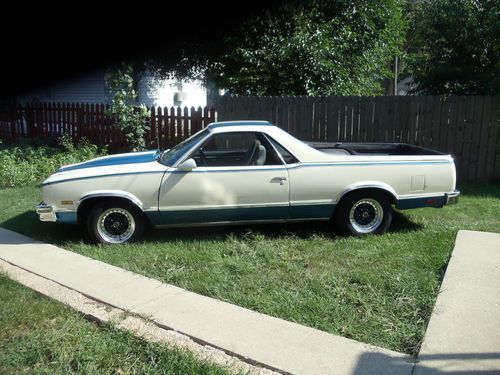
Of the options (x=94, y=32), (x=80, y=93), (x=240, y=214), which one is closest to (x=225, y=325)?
(x=240, y=214)

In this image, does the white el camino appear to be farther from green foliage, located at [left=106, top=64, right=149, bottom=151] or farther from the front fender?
green foliage, located at [left=106, top=64, right=149, bottom=151]

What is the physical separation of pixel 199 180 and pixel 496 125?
6050mm

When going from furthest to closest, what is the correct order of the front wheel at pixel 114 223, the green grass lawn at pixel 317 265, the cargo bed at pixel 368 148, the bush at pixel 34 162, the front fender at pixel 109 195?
1. the bush at pixel 34 162
2. the cargo bed at pixel 368 148
3. the front wheel at pixel 114 223
4. the front fender at pixel 109 195
5. the green grass lawn at pixel 317 265

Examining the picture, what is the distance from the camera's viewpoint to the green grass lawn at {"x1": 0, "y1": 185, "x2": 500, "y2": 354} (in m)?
3.94

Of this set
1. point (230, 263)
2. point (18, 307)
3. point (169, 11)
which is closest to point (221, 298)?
point (230, 263)

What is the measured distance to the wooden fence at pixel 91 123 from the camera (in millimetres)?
10914

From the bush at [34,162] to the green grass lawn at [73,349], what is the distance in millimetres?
5971

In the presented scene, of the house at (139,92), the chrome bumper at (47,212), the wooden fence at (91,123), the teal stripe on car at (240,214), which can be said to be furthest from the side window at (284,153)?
the house at (139,92)

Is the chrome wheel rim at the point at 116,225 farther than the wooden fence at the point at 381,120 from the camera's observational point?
No

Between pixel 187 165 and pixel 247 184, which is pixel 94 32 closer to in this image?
pixel 187 165

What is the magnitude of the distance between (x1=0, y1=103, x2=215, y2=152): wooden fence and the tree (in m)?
1.92

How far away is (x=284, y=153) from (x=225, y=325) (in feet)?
8.40

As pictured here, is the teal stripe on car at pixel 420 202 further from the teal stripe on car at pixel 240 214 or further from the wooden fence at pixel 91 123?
the wooden fence at pixel 91 123

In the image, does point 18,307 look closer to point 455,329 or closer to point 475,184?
point 455,329
